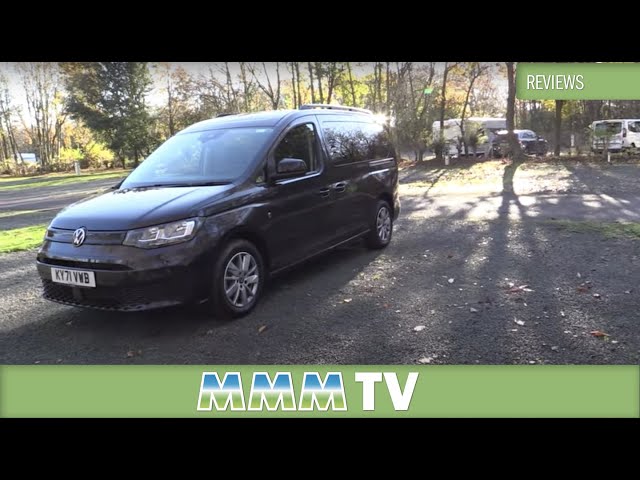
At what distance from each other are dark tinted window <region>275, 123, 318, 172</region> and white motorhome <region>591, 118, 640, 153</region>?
1701 centimetres

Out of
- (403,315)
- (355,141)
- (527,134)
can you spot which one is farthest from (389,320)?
(527,134)

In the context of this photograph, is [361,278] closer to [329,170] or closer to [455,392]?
[329,170]

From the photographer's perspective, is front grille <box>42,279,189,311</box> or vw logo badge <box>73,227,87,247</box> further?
vw logo badge <box>73,227,87,247</box>

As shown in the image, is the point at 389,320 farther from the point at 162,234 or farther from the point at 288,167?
the point at 162,234

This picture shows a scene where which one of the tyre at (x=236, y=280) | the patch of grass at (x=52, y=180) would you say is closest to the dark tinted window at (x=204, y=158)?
the tyre at (x=236, y=280)

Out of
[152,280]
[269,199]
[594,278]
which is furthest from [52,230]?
[594,278]

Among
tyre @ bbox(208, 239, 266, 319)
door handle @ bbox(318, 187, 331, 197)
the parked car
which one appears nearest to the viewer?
tyre @ bbox(208, 239, 266, 319)

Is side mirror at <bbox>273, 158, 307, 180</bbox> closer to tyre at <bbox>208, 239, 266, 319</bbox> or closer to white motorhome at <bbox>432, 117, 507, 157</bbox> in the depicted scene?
tyre at <bbox>208, 239, 266, 319</bbox>

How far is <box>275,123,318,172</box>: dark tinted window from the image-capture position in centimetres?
480

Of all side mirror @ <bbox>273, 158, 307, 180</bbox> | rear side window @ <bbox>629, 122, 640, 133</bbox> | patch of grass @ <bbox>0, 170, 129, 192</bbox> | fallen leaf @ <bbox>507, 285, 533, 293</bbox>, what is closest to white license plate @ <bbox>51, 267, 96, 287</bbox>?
side mirror @ <bbox>273, 158, 307, 180</bbox>

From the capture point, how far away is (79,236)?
3.79m

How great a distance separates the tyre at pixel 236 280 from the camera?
3.93 metres

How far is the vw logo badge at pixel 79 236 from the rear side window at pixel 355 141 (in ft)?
9.20

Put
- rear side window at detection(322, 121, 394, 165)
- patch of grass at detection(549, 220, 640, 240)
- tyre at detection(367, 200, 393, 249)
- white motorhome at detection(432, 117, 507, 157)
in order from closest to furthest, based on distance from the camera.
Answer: rear side window at detection(322, 121, 394, 165), tyre at detection(367, 200, 393, 249), patch of grass at detection(549, 220, 640, 240), white motorhome at detection(432, 117, 507, 157)
